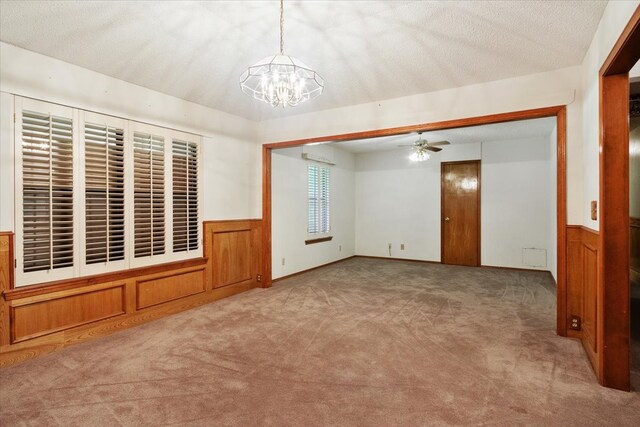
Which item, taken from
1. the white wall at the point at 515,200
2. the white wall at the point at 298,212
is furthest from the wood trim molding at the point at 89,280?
the white wall at the point at 515,200

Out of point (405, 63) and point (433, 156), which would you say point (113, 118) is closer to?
point (405, 63)

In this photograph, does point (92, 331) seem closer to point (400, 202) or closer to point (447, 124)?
point (447, 124)

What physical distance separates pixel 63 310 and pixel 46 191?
43.4 inches

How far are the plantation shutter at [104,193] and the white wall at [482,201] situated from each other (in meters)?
5.63

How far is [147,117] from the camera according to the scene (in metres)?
3.72

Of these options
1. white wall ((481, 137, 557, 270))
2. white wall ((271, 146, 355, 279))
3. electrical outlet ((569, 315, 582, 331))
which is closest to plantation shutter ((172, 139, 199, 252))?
white wall ((271, 146, 355, 279))

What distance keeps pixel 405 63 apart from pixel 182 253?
3335mm

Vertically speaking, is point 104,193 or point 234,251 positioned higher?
point 104,193

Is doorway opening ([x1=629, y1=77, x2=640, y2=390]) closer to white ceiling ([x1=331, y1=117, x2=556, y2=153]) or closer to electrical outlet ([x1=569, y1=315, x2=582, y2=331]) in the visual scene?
electrical outlet ([x1=569, y1=315, x2=582, y2=331])

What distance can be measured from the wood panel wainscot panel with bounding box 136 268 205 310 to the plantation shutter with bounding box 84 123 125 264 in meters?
0.46

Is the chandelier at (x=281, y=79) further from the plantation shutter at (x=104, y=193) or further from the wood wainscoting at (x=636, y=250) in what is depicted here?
the wood wainscoting at (x=636, y=250)

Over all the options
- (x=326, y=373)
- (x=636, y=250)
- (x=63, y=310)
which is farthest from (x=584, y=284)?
(x=63, y=310)

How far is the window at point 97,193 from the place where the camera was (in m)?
2.88

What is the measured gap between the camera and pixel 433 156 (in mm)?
7203
